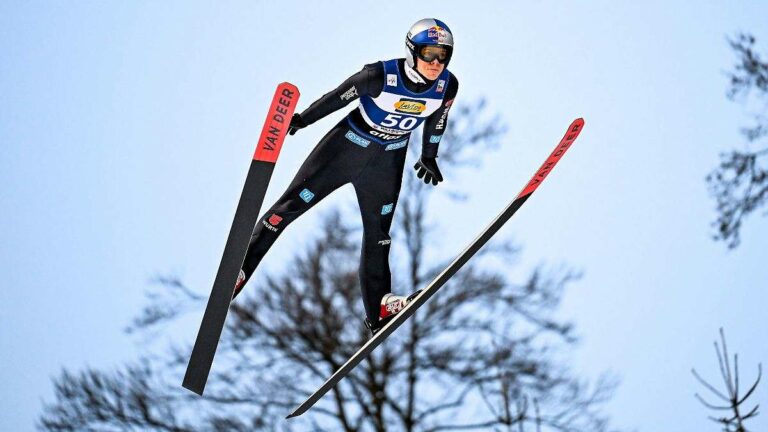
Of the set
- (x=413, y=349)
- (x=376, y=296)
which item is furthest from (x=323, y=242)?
(x=376, y=296)

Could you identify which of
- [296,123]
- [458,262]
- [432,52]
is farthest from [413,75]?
[458,262]

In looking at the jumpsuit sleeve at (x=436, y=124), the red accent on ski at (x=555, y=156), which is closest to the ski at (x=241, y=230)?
the jumpsuit sleeve at (x=436, y=124)

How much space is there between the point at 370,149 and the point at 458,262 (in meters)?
0.86

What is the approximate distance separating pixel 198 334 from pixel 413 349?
7.98 meters

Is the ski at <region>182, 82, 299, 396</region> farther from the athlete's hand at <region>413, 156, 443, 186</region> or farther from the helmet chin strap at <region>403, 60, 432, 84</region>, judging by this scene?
A: the athlete's hand at <region>413, 156, 443, 186</region>

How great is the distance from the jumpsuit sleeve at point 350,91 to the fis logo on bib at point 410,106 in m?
0.14

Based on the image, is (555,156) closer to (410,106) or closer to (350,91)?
(410,106)

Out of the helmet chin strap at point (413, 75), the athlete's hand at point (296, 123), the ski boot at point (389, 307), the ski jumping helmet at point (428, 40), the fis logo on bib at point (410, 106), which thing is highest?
the ski jumping helmet at point (428, 40)

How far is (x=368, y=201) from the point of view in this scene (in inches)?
275

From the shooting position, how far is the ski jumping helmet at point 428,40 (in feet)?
21.1

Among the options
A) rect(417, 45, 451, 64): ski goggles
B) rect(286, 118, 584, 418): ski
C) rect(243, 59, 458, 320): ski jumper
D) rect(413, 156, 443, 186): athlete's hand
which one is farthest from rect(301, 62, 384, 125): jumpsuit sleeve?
rect(286, 118, 584, 418): ski

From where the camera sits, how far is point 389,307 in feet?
23.8

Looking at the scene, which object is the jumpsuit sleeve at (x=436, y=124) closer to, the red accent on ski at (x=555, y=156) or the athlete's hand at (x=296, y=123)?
the red accent on ski at (x=555, y=156)

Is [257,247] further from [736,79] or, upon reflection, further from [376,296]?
[736,79]
